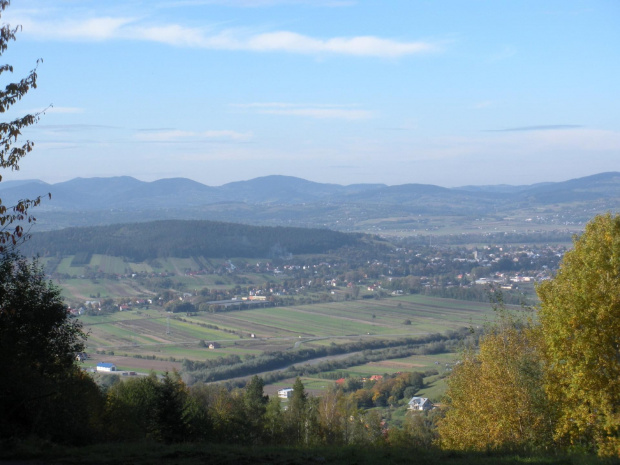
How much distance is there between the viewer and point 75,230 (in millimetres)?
85312

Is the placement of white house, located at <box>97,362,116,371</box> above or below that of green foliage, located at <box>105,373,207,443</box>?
below

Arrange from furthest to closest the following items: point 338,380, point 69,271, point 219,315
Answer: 1. point 69,271
2. point 219,315
3. point 338,380

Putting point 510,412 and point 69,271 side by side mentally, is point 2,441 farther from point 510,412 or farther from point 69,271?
point 69,271

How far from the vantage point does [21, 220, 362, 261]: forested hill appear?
80.9 meters

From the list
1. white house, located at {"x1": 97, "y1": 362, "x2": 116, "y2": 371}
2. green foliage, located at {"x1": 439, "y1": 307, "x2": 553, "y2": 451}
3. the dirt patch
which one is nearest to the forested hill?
white house, located at {"x1": 97, "y1": 362, "x2": 116, "y2": 371}

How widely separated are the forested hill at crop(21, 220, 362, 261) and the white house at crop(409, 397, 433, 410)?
55539 millimetres

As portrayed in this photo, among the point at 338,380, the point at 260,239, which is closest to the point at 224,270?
the point at 260,239

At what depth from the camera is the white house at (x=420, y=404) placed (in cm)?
2745

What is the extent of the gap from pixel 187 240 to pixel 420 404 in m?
67.3

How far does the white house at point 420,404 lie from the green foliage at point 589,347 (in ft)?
50.9

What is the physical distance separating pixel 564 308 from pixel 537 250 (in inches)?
2956

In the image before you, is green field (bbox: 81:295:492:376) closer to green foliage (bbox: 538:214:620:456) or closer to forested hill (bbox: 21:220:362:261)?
green foliage (bbox: 538:214:620:456)

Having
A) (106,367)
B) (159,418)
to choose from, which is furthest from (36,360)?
(106,367)

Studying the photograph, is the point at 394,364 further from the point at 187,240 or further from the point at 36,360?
the point at 187,240
